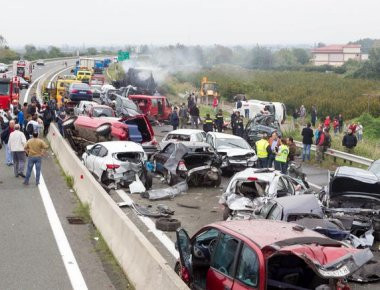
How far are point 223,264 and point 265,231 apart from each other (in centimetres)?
65

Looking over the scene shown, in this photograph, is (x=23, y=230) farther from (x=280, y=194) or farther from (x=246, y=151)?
(x=246, y=151)

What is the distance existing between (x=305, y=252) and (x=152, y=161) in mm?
14500

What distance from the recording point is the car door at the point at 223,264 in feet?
24.9

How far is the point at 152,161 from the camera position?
2139 cm

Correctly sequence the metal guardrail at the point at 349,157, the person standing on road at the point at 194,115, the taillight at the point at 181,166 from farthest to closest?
the person standing on road at the point at 194,115 < the metal guardrail at the point at 349,157 < the taillight at the point at 181,166

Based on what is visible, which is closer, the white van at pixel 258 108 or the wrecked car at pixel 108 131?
the wrecked car at pixel 108 131

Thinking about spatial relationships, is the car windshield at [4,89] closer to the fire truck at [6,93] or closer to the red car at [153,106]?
the fire truck at [6,93]

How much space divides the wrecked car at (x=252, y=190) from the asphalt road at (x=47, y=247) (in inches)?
122

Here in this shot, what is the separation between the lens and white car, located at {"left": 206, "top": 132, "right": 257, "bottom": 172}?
856 inches

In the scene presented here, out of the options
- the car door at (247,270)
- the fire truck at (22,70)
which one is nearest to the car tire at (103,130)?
the car door at (247,270)

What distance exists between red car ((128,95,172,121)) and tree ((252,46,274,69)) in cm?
8639

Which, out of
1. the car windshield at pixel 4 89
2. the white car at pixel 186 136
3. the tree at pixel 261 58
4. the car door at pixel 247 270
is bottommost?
the white car at pixel 186 136

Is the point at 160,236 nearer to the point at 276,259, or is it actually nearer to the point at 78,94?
the point at 276,259

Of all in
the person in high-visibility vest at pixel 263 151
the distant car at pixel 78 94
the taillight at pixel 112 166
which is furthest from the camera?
the distant car at pixel 78 94
